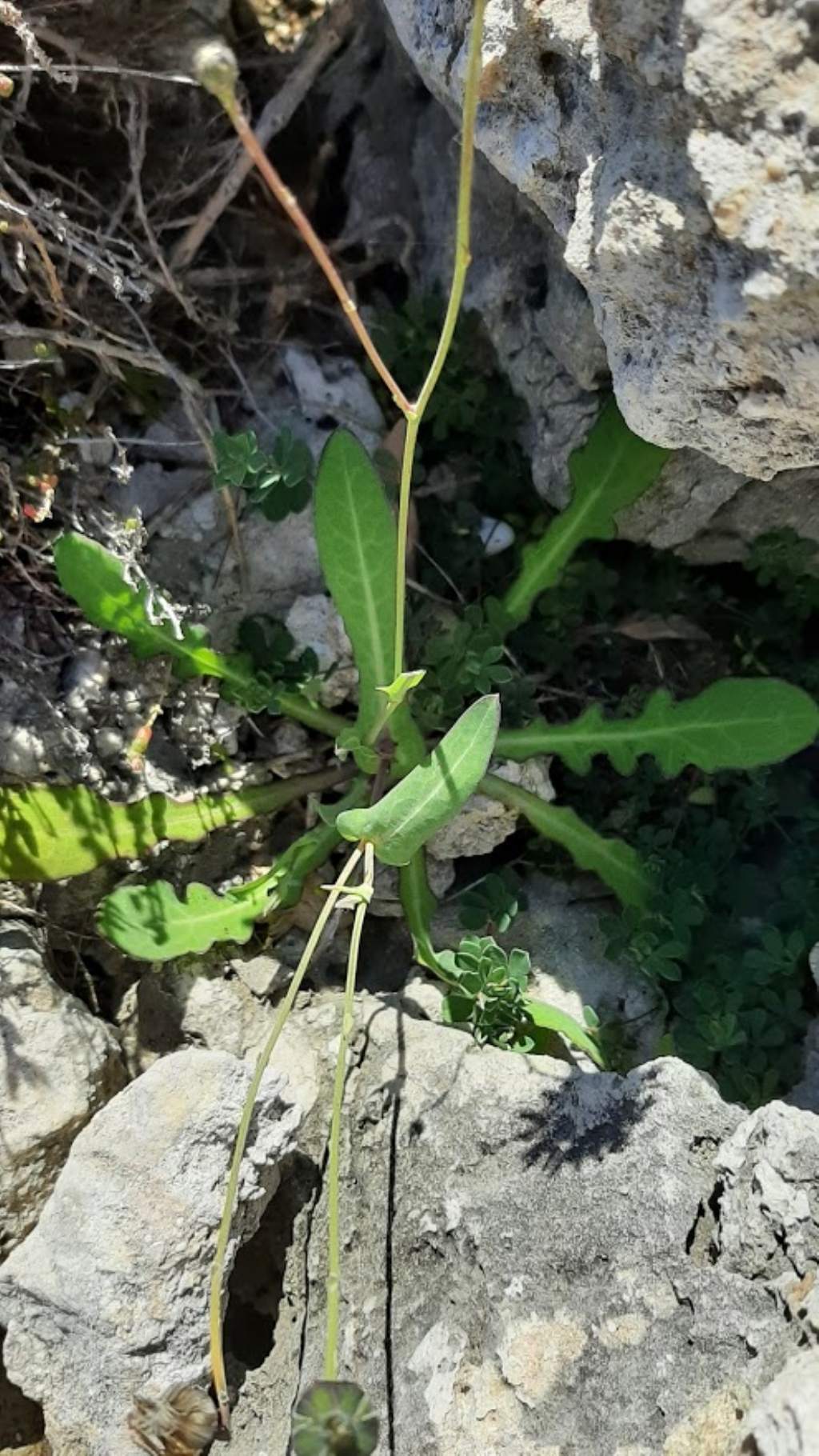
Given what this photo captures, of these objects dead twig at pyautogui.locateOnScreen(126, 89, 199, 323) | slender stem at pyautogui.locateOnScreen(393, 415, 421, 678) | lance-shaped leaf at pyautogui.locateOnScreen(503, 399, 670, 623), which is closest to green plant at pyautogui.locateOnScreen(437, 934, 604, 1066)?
slender stem at pyautogui.locateOnScreen(393, 415, 421, 678)

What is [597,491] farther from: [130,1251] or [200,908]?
[130,1251]

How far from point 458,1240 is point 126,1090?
0.65 m

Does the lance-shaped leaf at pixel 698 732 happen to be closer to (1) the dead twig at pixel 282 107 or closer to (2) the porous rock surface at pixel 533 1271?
(2) the porous rock surface at pixel 533 1271

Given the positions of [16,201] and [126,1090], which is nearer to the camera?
[126,1090]

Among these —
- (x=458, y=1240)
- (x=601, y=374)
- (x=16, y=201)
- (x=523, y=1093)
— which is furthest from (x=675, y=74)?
(x=458, y=1240)

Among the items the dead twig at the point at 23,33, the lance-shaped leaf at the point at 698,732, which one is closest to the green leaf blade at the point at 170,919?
the lance-shaped leaf at the point at 698,732

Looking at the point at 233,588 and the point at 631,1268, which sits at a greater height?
the point at 233,588

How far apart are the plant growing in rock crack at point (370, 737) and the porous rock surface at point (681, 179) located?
1.60 ft

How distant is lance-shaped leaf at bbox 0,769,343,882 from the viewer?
2537 mm

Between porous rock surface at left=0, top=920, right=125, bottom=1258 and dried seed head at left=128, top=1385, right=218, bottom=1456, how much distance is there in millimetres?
438

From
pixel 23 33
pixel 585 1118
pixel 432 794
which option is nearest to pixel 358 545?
pixel 432 794

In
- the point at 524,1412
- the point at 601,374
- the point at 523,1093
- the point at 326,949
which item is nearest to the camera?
the point at 524,1412

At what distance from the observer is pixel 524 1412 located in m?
1.83

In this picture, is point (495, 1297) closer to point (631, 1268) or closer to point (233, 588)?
point (631, 1268)
